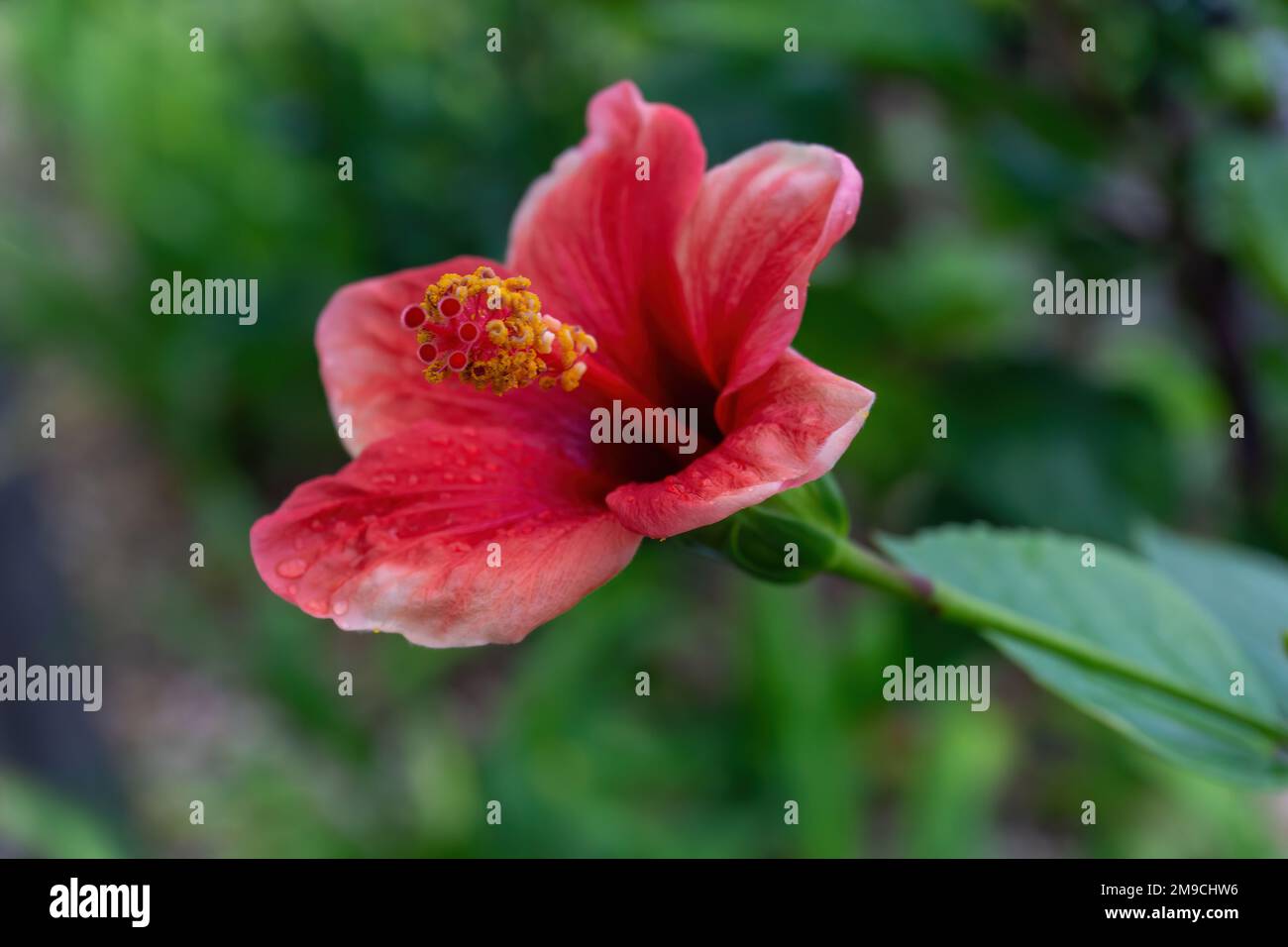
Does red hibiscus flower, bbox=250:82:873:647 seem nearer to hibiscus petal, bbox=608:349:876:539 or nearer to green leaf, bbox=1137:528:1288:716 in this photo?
hibiscus petal, bbox=608:349:876:539

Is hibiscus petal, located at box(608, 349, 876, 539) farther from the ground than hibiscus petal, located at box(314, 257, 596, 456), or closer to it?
closer to it

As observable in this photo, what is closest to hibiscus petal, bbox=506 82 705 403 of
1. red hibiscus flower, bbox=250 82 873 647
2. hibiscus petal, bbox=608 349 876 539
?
red hibiscus flower, bbox=250 82 873 647

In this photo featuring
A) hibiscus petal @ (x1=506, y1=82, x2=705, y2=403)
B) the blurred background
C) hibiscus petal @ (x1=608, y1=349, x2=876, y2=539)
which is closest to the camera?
hibiscus petal @ (x1=608, y1=349, x2=876, y2=539)

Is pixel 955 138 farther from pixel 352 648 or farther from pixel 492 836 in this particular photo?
pixel 352 648

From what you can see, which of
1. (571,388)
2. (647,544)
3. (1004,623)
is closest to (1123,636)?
(1004,623)

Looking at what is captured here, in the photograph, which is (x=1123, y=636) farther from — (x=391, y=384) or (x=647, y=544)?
(x=647, y=544)

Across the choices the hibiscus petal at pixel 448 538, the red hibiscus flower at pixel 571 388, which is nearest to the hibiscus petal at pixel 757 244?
the red hibiscus flower at pixel 571 388

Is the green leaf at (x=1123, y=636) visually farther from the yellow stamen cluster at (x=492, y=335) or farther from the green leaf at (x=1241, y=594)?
the yellow stamen cluster at (x=492, y=335)
